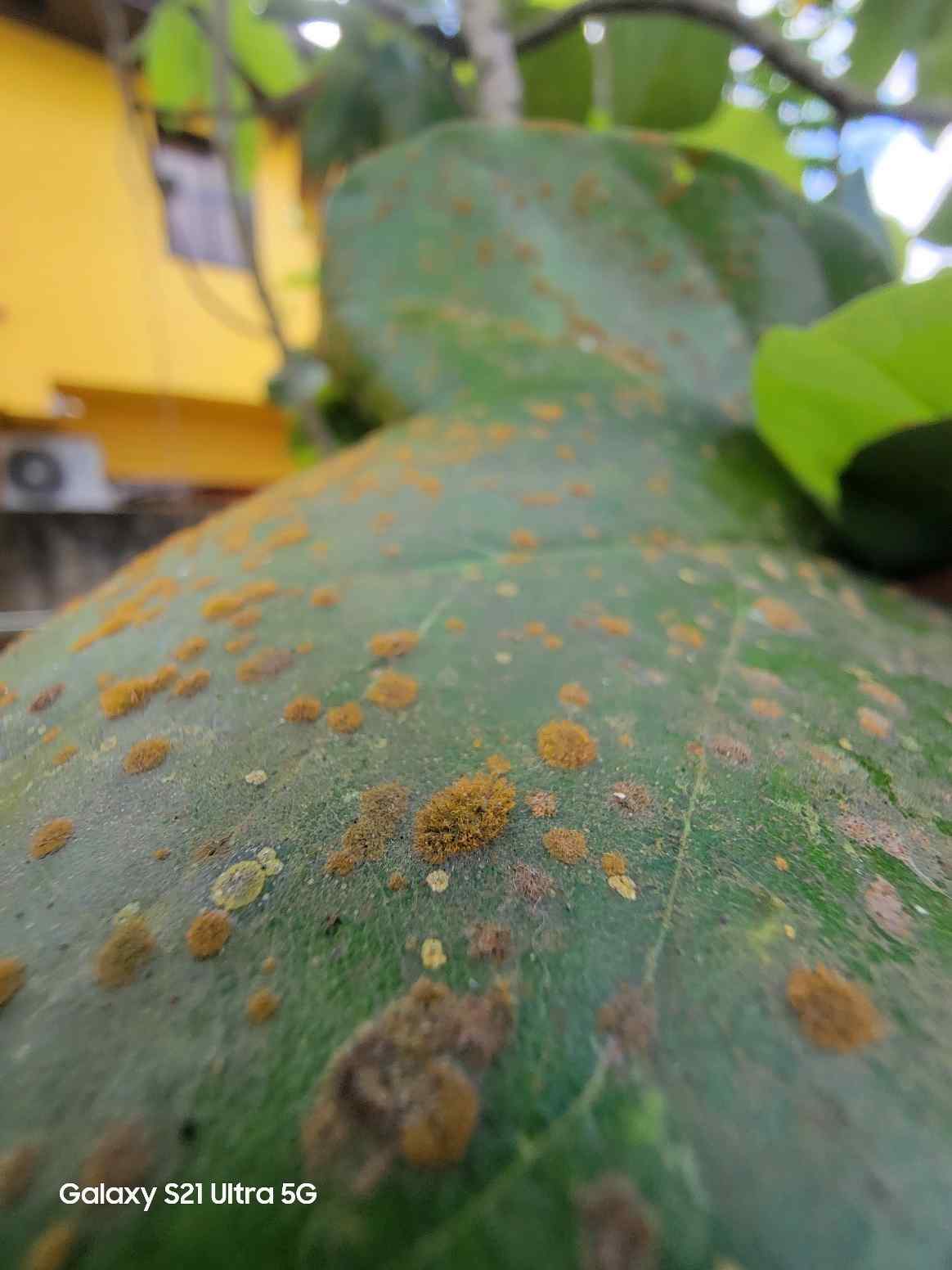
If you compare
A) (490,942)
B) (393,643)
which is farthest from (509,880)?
(393,643)

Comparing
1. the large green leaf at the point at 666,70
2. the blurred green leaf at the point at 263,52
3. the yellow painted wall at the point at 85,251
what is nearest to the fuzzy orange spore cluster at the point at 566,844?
the large green leaf at the point at 666,70

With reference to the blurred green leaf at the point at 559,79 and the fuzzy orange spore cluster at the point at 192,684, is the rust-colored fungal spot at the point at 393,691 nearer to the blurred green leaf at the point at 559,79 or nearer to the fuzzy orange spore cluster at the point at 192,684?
the fuzzy orange spore cluster at the point at 192,684

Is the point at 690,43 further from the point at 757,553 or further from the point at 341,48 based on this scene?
the point at 757,553

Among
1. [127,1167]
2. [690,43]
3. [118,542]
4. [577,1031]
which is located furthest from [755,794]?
[118,542]

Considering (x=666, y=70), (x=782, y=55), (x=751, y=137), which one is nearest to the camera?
(x=782, y=55)

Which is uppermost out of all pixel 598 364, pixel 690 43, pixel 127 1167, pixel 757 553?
pixel 690 43

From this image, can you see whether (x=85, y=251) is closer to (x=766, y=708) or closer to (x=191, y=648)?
(x=191, y=648)

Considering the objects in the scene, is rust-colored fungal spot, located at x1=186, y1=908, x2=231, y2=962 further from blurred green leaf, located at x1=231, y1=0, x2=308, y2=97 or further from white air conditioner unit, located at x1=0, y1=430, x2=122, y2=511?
white air conditioner unit, located at x1=0, y1=430, x2=122, y2=511
